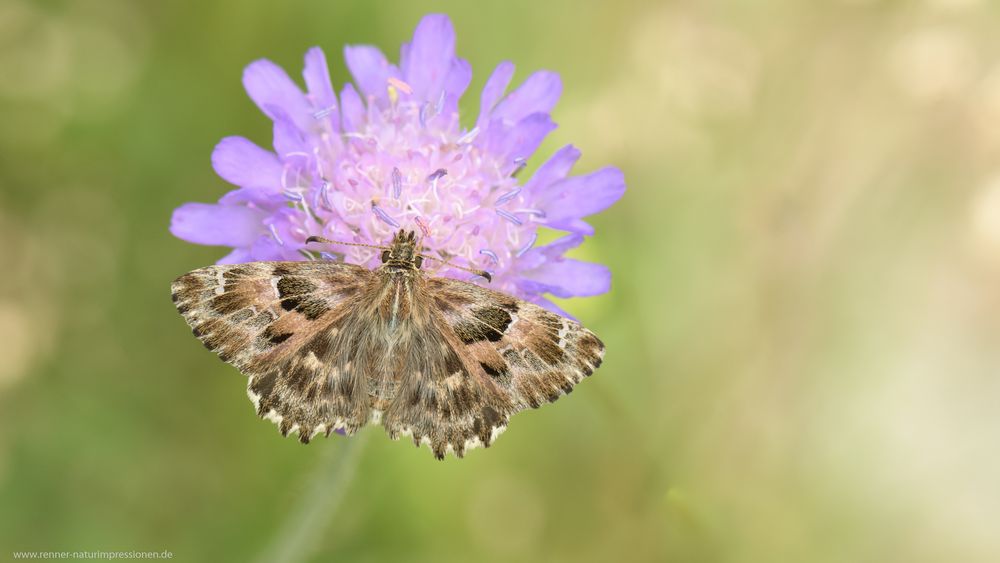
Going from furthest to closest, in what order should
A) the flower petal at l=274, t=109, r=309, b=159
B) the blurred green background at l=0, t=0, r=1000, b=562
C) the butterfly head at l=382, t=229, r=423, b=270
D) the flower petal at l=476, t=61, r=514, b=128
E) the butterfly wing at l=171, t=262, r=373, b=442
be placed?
the blurred green background at l=0, t=0, r=1000, b=562 → the flower petal at l=476, t=61, r=514, b=128 → the flower petal at l=274, t=109, r=309, b=159 → the butterfly head at l=382, t=229, r=423, b=270 → the butterfly wing at l=171, t=262, r=373, b=442

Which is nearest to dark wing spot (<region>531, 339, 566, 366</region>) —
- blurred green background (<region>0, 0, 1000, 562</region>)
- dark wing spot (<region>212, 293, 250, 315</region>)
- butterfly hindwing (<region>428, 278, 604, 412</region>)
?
butterfly hindwing (<region>428, 278, 604, 412</region>)

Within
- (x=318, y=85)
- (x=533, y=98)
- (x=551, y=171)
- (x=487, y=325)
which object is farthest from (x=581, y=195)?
(x=318, y=85)

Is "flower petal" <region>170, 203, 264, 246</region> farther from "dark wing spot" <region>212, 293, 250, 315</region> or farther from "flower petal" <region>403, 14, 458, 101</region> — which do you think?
"flower petal" <region>403, 14, 458, 101</region>

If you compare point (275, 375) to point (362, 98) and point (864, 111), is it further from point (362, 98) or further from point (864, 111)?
point (864, 111)

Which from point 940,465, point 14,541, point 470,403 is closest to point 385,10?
point 470,403

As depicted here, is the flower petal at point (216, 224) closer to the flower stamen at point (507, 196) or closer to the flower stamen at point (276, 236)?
the flower stamen at point (276, 236)

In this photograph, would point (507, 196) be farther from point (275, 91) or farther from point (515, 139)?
point (275, 91)

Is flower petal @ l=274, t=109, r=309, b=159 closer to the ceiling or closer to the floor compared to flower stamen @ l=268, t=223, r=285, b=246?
closer to the ceiling
